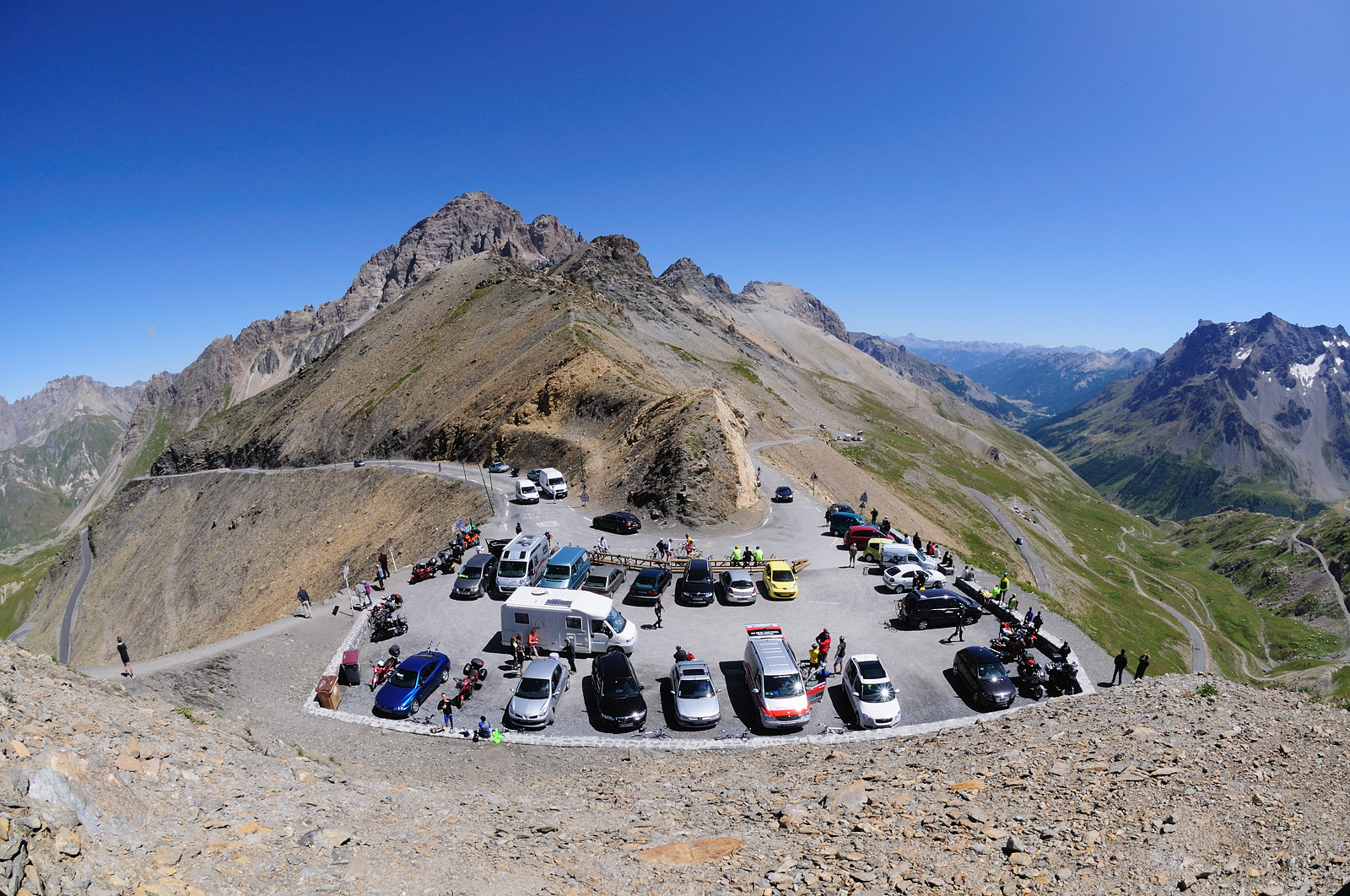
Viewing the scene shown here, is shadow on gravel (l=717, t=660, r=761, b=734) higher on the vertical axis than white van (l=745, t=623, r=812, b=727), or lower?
lower

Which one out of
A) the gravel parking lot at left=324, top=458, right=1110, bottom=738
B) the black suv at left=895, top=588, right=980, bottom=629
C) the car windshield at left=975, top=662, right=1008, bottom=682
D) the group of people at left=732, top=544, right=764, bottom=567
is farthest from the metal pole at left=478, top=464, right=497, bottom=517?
the car windshield at left=975, top=662, right=1008, bottom=682

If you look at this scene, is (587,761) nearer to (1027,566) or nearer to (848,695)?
(848,695)

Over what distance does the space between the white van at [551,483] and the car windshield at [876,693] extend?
31628 mm

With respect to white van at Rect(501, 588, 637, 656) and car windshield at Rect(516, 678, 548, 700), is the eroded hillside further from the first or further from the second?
car windshield at Rect(516, 678, 548, 700)

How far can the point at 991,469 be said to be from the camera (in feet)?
536

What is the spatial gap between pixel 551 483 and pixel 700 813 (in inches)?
1404

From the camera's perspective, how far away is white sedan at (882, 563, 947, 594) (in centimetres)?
2977

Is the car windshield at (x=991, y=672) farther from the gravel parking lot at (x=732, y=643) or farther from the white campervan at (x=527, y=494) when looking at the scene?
the white campervan at (x=527, y=494)

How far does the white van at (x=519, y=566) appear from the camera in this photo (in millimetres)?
29234

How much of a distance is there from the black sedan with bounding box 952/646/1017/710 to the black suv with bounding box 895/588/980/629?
4.10 meters

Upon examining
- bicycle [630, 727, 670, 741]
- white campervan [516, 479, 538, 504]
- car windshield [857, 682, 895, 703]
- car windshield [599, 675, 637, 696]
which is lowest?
bicycle [630, 727, 670, 741]

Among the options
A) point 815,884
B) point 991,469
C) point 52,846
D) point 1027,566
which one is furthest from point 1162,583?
point 52,846

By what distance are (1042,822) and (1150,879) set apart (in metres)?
1.94

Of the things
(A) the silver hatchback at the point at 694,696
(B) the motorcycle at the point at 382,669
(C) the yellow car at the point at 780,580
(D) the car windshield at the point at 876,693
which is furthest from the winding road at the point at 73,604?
(D) the car windshield at the point at 876,693
